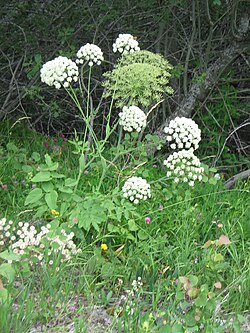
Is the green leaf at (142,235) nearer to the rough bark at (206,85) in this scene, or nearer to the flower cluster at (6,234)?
the flower cluster at (6,234)

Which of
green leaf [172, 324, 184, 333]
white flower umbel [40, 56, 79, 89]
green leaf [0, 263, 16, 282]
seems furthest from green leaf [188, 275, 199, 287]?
white flower umbel [40, 56, 79, 89]

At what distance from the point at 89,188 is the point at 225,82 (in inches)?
90.0

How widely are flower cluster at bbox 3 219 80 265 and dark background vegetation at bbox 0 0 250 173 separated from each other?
2.30 meters

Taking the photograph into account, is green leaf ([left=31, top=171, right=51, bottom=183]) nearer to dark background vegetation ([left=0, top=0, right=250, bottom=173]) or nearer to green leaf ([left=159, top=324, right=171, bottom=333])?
green leaf ([left=159, top=324, right=171, bottom=333])

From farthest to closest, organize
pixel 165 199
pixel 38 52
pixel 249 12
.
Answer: pixel 38 52
pixel 249 12
pixel 165 199

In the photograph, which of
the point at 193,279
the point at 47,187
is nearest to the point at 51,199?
the point at 47,187

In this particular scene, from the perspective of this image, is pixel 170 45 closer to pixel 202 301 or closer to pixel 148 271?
pixel 148 271

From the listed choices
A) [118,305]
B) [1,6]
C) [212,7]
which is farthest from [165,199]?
[1,6]

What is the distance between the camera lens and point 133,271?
3.03 m

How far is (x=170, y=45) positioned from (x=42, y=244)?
3244 mm

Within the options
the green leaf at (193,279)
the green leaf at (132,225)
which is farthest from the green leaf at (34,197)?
the green leaf at (193,279)

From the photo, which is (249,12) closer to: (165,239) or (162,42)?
(162,42)

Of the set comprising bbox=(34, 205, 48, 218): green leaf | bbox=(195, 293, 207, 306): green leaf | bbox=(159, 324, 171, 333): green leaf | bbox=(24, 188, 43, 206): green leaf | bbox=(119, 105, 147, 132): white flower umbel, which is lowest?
bbox=(195, 293, 207, 306): green leaf

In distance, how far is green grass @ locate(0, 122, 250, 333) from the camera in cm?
253
